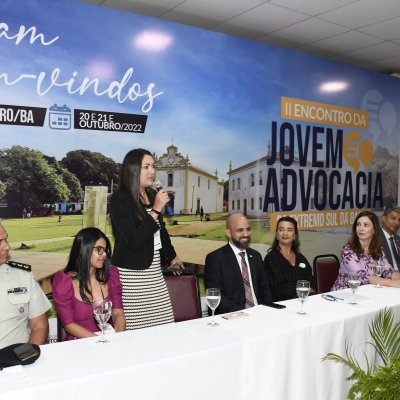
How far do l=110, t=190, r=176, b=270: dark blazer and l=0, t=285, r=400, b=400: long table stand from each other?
0.59m

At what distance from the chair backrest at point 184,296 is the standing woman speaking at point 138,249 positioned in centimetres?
9

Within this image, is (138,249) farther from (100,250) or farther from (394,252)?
(394,252)

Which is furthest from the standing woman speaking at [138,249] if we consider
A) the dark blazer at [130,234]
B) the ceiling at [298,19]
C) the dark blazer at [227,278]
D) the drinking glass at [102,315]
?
the ceiling at [298,19]

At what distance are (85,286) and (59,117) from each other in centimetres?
155

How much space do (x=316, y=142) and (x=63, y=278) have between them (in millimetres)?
3629

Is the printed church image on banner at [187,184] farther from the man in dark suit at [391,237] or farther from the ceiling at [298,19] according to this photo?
the man in dark suit at [391,237]

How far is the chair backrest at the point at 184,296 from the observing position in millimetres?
2789

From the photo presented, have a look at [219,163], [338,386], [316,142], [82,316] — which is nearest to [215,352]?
[338,386]

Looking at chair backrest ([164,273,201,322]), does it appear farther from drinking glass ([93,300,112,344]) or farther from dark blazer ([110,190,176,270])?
drinking glass ([93,300,112,344])

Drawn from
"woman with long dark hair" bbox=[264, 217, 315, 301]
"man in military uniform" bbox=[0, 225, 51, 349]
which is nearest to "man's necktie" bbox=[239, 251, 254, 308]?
"woman with long dark hair" bbox=[264, 217, 315, 301]

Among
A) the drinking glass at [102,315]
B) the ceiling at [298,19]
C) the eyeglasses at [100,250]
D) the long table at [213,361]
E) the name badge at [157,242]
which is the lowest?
the long table at [213,361]

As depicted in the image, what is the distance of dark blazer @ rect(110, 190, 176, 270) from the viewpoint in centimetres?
255

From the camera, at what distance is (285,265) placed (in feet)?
11.4

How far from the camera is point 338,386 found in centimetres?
215
